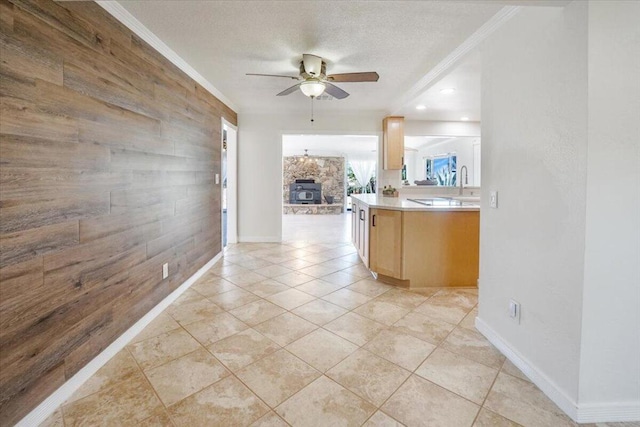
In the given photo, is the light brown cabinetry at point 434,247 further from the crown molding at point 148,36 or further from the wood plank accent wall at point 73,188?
the crown molding at point 148,36

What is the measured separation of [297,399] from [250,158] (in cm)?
424

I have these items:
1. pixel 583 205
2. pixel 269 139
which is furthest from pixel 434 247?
pixel 269 139

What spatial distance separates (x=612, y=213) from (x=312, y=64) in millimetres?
2376

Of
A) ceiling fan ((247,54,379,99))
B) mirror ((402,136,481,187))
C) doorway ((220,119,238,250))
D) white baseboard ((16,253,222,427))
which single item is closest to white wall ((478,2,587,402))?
ceiling fan ((247,54,379,99))

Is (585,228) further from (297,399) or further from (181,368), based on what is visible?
(181,368)

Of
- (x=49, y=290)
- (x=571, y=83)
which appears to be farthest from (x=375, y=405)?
(x=571, y=83)

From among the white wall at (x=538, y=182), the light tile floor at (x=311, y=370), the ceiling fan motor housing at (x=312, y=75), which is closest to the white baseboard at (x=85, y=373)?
the light tile floor at (x=311, y=370)

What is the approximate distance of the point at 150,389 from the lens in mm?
1598

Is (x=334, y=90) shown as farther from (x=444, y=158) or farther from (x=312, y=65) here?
(x=444, y=158)

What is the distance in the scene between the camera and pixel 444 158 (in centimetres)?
601

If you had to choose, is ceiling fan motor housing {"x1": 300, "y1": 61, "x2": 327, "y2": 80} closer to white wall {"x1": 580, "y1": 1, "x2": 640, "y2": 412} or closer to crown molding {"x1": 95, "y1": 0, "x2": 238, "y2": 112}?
crown molding {"x1": 95, "y1": 0, "x2": 238, "y2": 112}

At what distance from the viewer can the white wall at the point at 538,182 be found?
54.9 inches

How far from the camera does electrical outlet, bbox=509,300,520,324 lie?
1.81 metres

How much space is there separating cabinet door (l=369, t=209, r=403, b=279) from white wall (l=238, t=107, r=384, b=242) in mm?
2277
